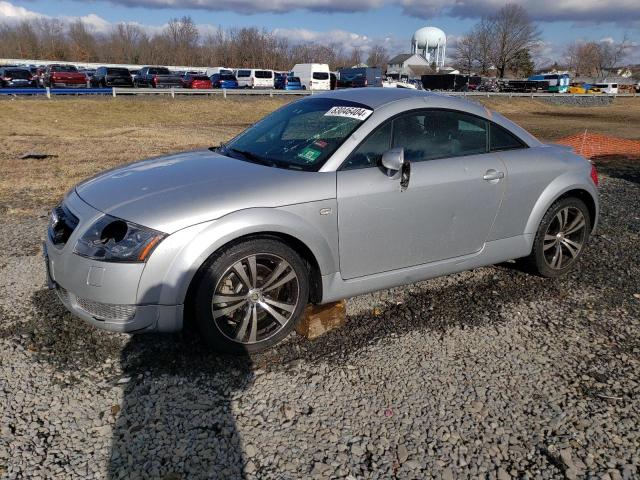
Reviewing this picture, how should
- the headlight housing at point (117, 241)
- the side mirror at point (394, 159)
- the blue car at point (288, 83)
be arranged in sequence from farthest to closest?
the blue car at point (288, 83)
the side mirror at point (394, 159)
the headlight housing at point (117, 241)

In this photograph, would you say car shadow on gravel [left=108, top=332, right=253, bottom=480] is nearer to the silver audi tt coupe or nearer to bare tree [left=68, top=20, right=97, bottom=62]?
the silver audi tt coupe

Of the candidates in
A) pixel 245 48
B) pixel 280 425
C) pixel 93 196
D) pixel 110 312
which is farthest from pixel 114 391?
pixel 245 48

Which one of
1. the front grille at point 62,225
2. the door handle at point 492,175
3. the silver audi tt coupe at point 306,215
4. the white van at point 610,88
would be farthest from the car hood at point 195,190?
the white van at point 610,88

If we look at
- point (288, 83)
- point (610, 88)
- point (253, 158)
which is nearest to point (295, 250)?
point (253, 158)

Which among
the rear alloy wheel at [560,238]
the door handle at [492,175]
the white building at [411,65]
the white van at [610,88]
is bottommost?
the white van at [610,88]

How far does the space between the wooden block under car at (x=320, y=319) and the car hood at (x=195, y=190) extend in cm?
89

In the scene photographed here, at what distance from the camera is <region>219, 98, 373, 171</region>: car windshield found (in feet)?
12.3

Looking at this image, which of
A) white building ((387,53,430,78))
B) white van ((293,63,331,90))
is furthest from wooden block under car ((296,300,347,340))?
white building ((387,53,430,78))

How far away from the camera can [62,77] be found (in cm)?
3478

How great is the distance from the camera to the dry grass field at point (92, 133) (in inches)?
355

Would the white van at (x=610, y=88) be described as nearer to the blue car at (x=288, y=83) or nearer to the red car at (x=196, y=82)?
the blue car at (x=288, y=83)

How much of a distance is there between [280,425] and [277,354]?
75cm

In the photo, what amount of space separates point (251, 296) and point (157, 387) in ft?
2.54

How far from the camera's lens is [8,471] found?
2418 millimetres
